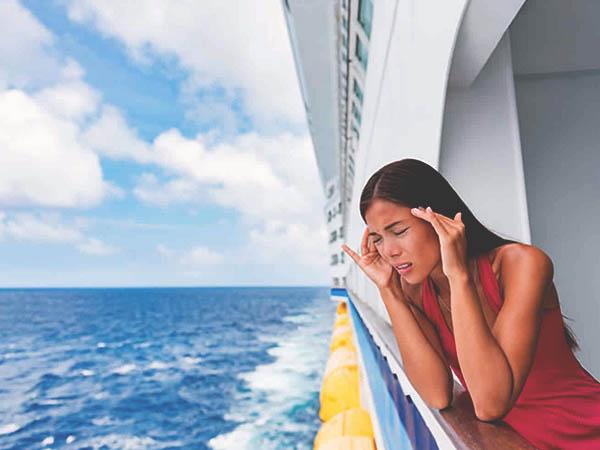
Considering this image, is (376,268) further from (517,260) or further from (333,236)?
(333,236)

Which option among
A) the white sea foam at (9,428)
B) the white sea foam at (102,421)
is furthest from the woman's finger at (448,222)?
the white sea foam at (9,428)

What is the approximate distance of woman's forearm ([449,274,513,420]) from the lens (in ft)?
2.67

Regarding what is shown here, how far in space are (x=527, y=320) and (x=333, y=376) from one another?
5.06 m

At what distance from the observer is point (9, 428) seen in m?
10.2

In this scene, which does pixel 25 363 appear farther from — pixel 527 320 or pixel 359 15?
pixel 527 320

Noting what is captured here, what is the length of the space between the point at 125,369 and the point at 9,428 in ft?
23.5

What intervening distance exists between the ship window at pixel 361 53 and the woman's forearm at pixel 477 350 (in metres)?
3.73

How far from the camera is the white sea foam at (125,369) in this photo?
1674 centimetres

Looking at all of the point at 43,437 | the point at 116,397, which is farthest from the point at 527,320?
the point at 116,397

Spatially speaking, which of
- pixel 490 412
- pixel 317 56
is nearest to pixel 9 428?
pixel 317 56

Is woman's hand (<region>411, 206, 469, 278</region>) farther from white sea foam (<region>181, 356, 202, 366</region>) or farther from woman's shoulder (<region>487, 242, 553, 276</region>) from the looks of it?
white sea foam (<region>181, 356, 202, 366</region>)

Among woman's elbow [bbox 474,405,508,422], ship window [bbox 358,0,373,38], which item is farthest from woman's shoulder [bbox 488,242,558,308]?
ship window [bbox 358,0,373,38]

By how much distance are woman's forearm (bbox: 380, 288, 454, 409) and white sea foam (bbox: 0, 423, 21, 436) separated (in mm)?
11924

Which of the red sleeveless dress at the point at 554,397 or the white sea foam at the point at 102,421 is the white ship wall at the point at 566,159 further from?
the white sea foam at the point at 102,421
